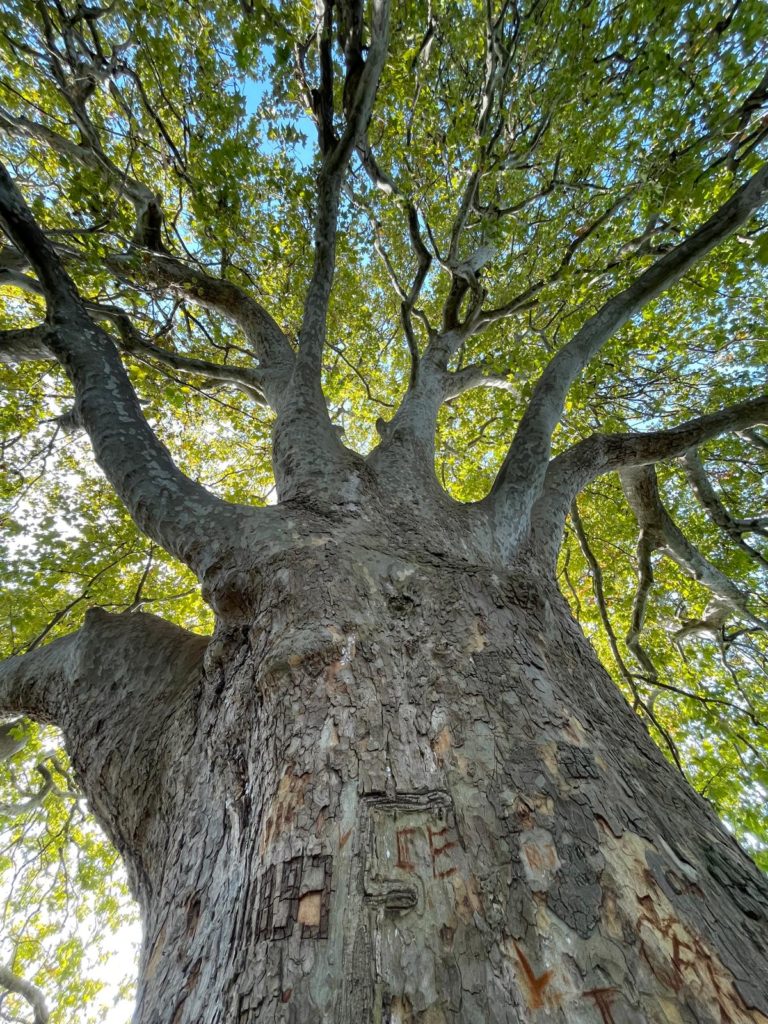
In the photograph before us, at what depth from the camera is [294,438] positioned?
3.05m

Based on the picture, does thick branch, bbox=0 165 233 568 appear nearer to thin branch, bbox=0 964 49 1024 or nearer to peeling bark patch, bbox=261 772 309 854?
peeling bark patch, bbox=261 772 309 854

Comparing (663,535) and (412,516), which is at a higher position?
(663,535)

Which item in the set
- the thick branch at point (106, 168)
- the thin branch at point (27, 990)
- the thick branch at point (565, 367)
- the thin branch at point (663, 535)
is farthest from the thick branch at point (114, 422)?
the thin branch at point (27, 990)

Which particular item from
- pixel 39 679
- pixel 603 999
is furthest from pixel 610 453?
pixel 39 679

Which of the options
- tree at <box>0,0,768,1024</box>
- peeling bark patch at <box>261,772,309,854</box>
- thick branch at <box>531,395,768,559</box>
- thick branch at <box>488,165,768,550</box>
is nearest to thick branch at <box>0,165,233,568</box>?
tree at <box>0,0,768,1024</box>

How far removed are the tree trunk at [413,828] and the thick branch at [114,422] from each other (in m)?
0.50

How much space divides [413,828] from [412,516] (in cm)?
161

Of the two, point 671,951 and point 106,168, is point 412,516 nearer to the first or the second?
point 671,951

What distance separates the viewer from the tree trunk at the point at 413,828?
950 mm

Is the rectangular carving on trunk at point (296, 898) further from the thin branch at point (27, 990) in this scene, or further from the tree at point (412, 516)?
the thin branch at point (27, 990)

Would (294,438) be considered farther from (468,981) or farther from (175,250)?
(175,250)

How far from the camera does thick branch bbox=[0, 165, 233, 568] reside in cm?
229

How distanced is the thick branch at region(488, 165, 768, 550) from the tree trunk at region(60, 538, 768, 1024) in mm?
838

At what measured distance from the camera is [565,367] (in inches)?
134
